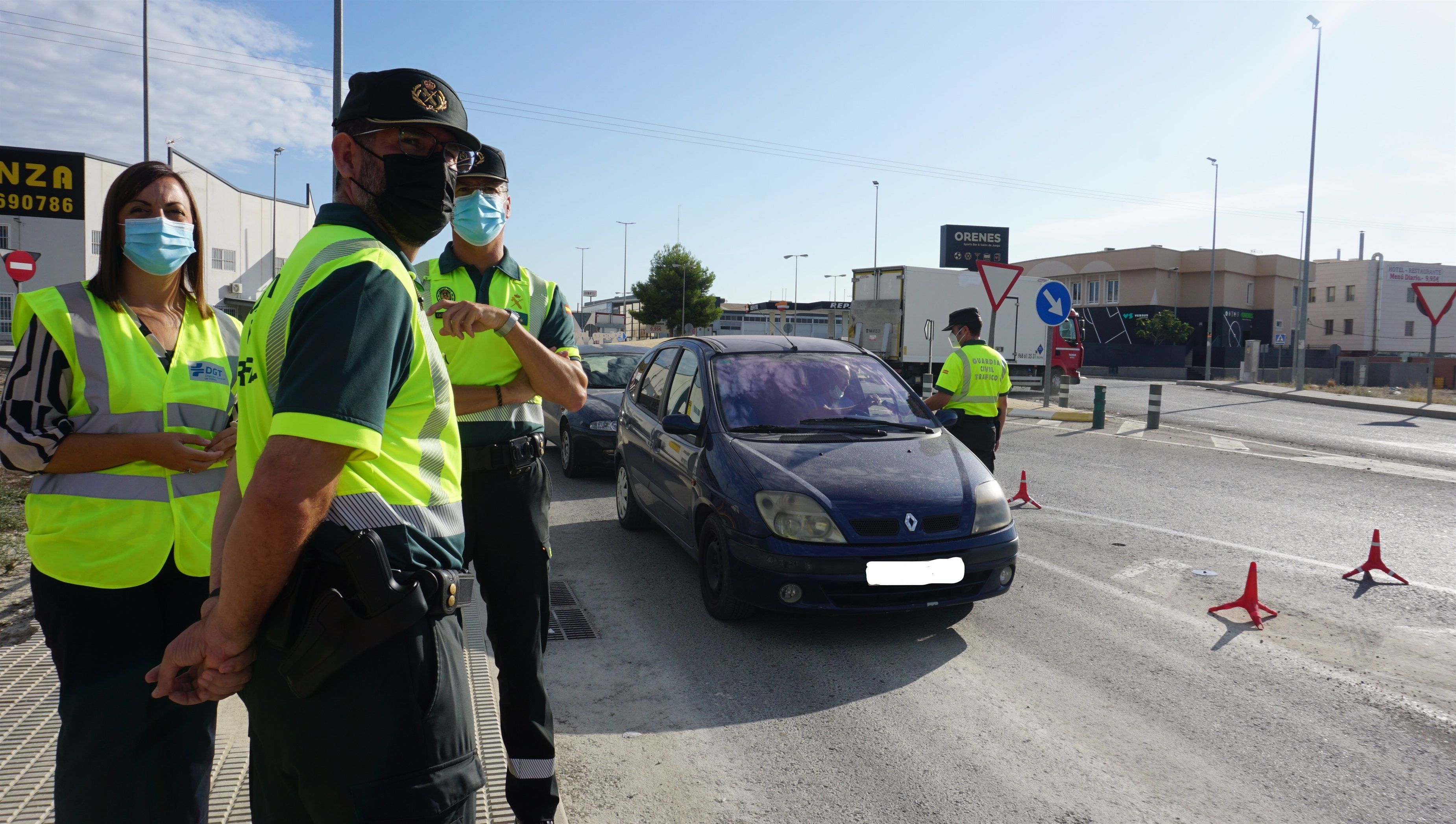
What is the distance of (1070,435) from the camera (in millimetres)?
15523

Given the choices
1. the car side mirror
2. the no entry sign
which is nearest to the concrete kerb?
the car side mirror

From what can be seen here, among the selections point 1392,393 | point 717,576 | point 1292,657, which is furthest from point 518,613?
point 1392,393

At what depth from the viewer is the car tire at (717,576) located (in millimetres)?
5035

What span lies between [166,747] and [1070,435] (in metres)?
15.1

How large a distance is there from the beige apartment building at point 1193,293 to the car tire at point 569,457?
5534 cm

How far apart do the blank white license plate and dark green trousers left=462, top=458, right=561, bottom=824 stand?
217 cm

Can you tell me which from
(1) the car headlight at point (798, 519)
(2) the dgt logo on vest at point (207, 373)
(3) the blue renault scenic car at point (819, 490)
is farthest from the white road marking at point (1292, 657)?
(2) the dgt logo on vest at point (207, 373)

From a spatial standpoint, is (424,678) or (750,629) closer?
(424,678)

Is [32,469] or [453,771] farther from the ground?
[32,469]

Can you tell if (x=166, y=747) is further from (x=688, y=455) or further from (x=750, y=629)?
(x=688, y=455)

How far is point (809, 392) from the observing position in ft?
20.0

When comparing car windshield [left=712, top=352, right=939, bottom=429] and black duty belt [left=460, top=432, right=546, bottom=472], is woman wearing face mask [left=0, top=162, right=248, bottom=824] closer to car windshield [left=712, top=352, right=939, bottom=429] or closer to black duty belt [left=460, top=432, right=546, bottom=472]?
black duty belt [left=460, top=432, right=546, bottom=472]

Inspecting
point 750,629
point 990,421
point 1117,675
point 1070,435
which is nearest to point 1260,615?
point 1117,675

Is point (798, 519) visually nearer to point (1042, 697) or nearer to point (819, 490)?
point (819, 490)
